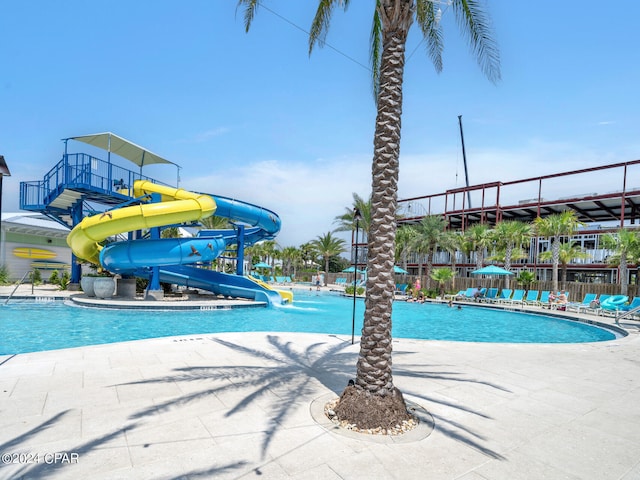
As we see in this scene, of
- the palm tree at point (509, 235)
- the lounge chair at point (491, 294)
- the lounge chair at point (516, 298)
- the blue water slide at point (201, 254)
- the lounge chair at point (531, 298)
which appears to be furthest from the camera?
the palm tree at point (509, 235)

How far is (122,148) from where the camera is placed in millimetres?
20500

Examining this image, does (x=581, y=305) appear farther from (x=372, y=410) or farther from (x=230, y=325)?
(x=372, y=410)

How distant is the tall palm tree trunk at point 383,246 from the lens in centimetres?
444

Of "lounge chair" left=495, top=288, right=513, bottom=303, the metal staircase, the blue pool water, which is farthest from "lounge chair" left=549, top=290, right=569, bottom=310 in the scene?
the metal staircase

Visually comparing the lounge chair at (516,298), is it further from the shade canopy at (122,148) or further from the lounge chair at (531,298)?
the shade canopy at (122,148)

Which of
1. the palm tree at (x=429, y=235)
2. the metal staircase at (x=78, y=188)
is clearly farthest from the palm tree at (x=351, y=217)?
the metal staircase at (x=78, y=188)

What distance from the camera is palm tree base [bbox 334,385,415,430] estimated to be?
13.8ft

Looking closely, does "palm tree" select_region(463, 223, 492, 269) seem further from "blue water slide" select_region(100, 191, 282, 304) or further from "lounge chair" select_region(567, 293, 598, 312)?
"blue water slide" select_region(100, 191, 282, 304)

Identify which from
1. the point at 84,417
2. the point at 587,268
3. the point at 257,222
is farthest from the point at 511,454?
the point at 587,268

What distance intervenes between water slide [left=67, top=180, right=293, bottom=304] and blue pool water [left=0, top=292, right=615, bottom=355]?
89.2 inches

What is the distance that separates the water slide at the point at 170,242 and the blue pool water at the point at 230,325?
7.44 feet

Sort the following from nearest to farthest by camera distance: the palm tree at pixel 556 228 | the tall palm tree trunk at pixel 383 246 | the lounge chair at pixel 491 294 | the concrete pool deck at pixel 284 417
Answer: the concrete pool deck at pixel 284 417 → the tall palm tree trunk at pixel 383 246 → the lounge chair at pixel 491 294 → the palm tree at pixel 556 228

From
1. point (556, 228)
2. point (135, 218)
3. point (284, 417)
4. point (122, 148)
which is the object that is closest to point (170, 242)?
point (135, 218)

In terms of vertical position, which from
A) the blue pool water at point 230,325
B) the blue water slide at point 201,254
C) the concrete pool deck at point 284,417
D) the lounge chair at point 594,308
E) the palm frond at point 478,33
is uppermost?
the palm frond at point 478,33
